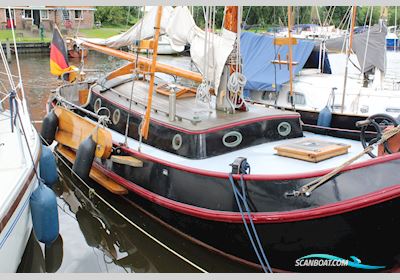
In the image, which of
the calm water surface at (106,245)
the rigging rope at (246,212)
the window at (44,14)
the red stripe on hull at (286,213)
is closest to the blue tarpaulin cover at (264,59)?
the calm water surface at (106,245)

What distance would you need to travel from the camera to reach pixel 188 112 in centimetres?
817

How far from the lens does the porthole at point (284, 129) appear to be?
7.98m

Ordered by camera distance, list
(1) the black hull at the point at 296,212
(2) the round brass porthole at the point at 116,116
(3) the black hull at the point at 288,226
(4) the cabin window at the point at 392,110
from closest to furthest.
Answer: (1) the black hull at the point at 296,212 → (3) the black hull at the point at 288,226 → (2) the round brass porthole at the point at 116,116 → (4) the cabin window at the point at 392,110

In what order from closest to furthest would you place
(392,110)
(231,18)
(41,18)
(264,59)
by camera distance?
(231,18) < (392,110) < (264,59) < (41,18)

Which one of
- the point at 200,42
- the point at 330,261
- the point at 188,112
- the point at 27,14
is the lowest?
the point at 330,261

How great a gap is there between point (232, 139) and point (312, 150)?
1323 mm

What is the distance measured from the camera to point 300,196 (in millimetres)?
5613

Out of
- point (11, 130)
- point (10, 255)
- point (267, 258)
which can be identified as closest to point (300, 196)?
point (267, 258)

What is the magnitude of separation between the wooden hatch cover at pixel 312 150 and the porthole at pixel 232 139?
0.69 metres

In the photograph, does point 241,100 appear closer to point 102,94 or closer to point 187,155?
point 187,155

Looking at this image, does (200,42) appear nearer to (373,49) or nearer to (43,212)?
(43,212)

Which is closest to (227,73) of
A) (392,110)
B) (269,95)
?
(269,95)

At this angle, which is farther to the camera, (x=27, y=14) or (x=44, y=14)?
(x=27, y=14)

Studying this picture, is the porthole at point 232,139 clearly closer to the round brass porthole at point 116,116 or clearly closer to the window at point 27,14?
the round brass porthole at point 116,116
